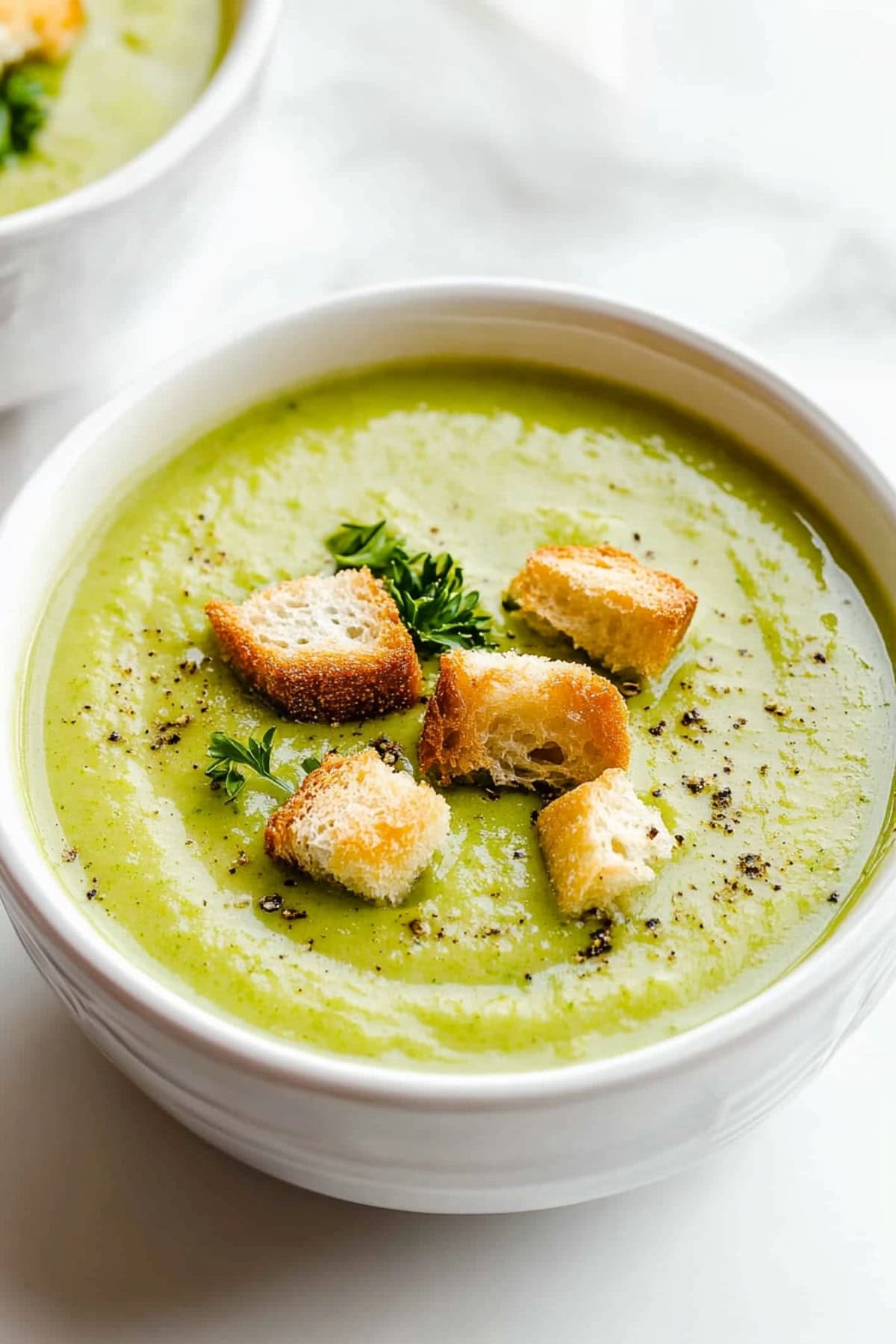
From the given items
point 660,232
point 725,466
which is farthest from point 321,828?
point 660,232

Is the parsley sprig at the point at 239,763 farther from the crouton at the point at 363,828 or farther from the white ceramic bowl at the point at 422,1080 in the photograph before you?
the white ceramic bowl at the point at 422,1080

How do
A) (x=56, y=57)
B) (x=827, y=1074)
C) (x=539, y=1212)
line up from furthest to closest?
(x=56, y=57), (x=827, y=1074), (x=539, y=1212)

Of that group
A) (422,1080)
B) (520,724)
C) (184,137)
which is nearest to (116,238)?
(184,137)

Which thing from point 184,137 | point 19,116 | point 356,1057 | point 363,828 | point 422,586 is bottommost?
point 356,1057

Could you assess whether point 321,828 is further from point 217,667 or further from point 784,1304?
point 784,1304

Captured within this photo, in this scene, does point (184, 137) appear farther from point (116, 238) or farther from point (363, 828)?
point (363, 828)

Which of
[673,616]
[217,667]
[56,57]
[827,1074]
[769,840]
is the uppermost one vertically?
[56,57]

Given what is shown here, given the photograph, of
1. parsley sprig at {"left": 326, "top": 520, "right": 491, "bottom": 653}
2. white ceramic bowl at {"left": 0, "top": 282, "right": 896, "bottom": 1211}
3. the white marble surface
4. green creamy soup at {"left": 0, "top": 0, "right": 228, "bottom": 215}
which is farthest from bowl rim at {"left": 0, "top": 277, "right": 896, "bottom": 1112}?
green creamy soup at {"left": 0, "top": 0, "right": 228, "bottom": 215}
